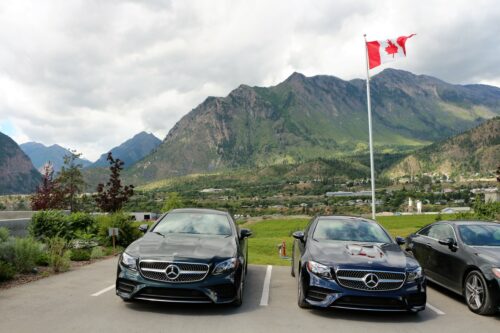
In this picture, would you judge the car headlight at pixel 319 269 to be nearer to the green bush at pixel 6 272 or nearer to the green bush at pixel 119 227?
the green bush at pixel 6 272

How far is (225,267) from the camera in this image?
6734 mm

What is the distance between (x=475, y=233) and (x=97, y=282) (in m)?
7.63

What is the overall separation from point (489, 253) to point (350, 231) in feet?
7.65

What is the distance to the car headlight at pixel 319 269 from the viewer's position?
670cm

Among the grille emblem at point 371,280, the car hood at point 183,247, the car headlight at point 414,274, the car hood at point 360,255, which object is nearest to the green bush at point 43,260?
the car hood at point 183,247

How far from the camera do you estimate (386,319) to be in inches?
267

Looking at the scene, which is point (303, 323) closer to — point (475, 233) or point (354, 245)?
point (354, 245)

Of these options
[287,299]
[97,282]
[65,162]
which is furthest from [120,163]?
[287,299]

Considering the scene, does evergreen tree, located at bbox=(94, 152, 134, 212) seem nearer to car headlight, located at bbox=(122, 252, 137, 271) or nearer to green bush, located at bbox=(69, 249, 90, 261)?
green bush, located at bbox=(69, 249, 90, 261)

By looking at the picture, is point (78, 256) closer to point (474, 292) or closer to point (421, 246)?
point (421, 246)

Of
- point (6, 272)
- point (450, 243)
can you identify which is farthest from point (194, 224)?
point (450, 243)

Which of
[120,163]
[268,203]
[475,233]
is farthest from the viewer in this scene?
[268,203]

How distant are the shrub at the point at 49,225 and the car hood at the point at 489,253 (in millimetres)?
12660

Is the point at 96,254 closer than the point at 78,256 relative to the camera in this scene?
No
